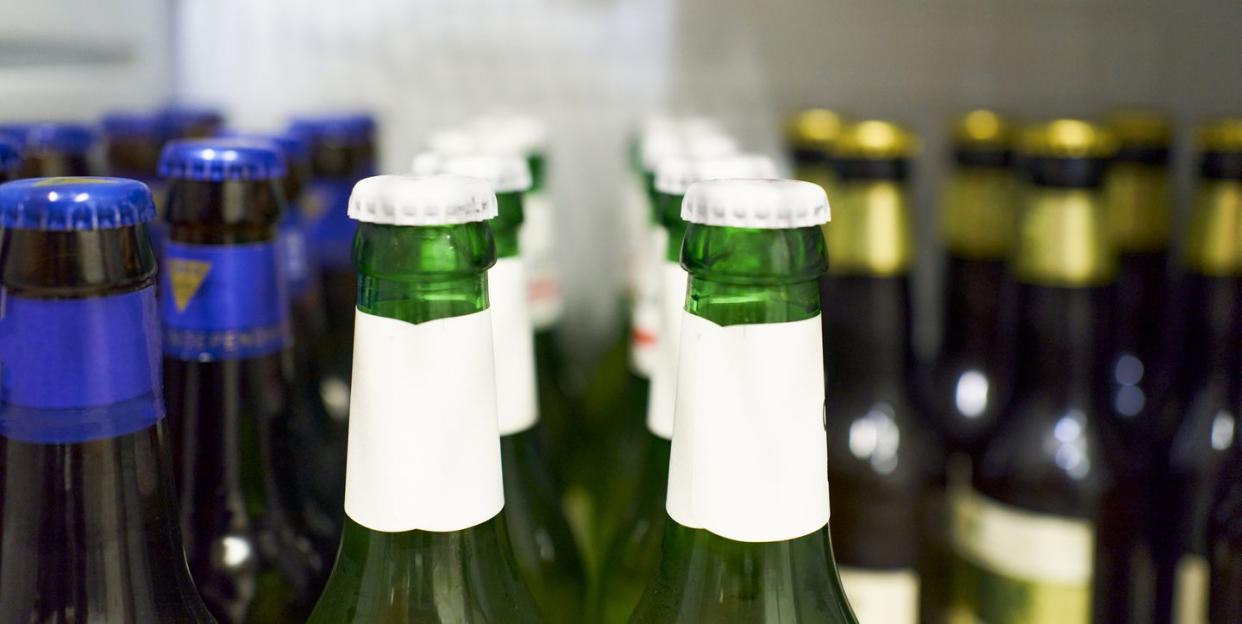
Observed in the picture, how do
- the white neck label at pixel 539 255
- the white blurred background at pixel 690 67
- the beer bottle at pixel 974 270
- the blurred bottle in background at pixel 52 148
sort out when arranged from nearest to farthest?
the blurred bottle in background at pixel 52 148, the white neck label at pixel 539 255, the beer bottle at pixel 974 270, the white blurred background at pixel 690 67

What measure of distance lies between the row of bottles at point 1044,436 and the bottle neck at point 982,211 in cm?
14

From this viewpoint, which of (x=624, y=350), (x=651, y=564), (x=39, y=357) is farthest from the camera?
(x=624, y=350)

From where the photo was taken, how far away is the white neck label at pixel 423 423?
15.4 inches

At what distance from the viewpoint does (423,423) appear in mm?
394

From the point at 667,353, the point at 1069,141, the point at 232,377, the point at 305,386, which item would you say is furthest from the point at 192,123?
the point at 1069,141

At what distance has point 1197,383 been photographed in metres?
0.77

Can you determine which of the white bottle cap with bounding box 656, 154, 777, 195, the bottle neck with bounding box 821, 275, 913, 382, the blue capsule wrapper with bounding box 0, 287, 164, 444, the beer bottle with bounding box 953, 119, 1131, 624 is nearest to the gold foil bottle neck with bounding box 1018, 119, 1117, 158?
the beer bottle with bounding box 953, 119, 1131, 624

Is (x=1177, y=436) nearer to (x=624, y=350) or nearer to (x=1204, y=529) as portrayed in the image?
(x=1204, y=529)

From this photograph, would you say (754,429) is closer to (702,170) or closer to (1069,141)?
(702,170)

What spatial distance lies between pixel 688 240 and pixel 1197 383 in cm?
52

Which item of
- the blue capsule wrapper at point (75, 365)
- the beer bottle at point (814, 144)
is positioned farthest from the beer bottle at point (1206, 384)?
the blue capsule wrapper at point (75, 365)

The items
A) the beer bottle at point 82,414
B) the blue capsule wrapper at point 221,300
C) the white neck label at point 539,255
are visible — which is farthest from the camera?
the white neck label at point 539,255

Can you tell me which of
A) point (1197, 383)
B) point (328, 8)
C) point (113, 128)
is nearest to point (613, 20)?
point (328, 8)

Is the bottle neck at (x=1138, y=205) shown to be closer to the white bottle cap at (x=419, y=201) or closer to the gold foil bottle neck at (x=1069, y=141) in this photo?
the gold foil bottle neck at (x=1069, y=141)
